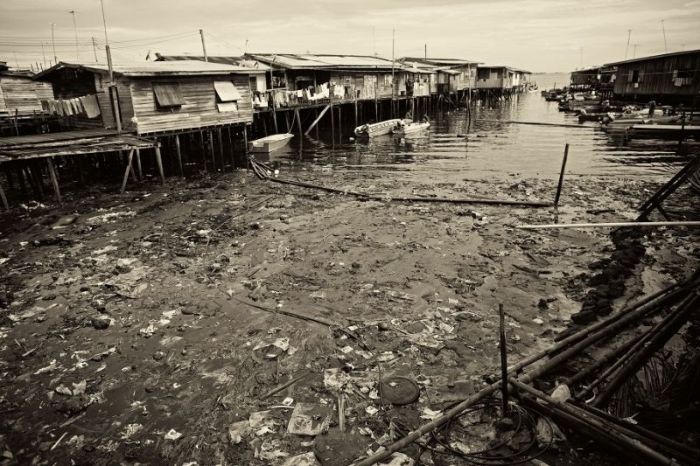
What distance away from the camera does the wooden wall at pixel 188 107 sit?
18422 millimetres

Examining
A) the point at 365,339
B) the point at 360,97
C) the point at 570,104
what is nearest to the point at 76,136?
the point at 365,339

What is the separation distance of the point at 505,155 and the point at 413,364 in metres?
19.7

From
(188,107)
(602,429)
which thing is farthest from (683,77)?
(602,429)

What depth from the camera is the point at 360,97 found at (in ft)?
116

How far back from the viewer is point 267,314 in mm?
7281

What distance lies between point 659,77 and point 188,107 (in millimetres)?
36715

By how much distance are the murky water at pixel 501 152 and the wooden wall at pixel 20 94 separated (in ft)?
57.5

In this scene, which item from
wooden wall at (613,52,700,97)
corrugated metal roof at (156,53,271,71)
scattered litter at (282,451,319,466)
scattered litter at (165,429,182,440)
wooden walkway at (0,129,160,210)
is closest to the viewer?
scattered litter at (282,451,319,466)

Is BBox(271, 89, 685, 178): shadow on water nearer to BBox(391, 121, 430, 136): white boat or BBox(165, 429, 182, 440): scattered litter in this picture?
BBox(391, 121, 430, 136): white boat

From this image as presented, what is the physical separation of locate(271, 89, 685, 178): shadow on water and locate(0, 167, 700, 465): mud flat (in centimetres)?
662

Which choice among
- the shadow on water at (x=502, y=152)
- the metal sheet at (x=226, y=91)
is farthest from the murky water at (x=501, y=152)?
the metal sheet at (x=226, y=91)

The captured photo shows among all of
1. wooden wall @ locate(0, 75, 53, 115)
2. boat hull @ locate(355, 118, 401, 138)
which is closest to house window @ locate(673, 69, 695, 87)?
boat hull @ locate(355, 118, 401, 138)

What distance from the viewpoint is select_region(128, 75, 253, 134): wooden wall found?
18422mm

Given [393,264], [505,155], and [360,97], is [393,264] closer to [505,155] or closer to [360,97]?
[505,155]
